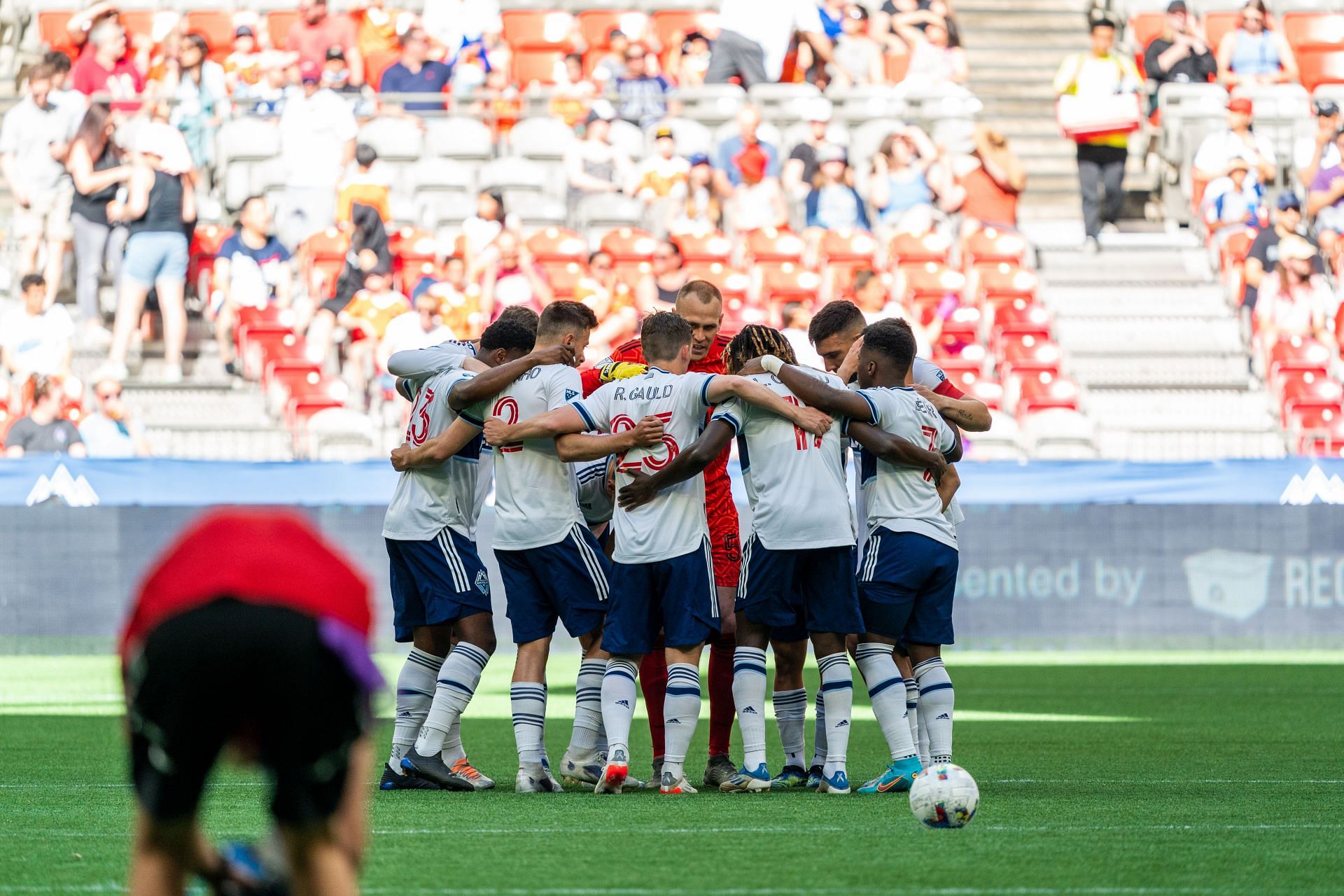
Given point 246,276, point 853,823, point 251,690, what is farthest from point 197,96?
point 251,690

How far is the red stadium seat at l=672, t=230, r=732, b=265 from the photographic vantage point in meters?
20.0

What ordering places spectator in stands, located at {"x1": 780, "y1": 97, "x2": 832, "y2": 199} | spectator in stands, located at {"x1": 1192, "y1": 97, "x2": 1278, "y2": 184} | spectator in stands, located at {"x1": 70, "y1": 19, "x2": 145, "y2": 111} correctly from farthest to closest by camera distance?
spectator in stands, located at {"x1": 1192, "y1": 97, "x2": 1278, "y2": 184} → spectator in stands, located at {"x1": 780, "y1": 97, "x2": 832, "y2": 199} → spectator in stands, located at {"x1": 70, "y1": 19, "x2": 145, "y2": 111}

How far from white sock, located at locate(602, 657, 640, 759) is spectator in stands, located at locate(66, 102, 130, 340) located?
12.7 meters

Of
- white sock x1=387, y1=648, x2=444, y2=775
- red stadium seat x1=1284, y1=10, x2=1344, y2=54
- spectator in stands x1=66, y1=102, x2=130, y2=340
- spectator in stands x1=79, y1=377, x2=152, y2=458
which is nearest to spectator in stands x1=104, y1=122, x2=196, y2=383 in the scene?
spectator in stands x1=66, y1=102, x2=130, y2=340

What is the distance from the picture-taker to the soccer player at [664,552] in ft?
24.5

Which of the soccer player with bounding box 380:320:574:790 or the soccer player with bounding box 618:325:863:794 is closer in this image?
the soccer player with bounding box 618:325:863:794

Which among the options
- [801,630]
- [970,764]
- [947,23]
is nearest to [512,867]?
[801,630]

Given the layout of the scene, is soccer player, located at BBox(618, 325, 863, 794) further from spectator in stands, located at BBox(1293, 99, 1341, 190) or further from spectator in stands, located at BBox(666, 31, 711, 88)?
spectator in stands, located at BBox(1293, 99, 1341, 190)

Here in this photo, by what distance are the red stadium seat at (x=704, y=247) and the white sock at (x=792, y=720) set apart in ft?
40.5

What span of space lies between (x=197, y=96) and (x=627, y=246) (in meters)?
4.85

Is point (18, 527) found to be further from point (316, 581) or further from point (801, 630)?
point (316, 581)

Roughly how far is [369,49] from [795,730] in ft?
53.1

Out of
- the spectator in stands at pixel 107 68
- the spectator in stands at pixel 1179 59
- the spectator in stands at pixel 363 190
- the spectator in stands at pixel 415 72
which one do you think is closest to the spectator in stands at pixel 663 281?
the spectator in stands at pixel 363 190

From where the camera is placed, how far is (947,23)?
23.8 meters
